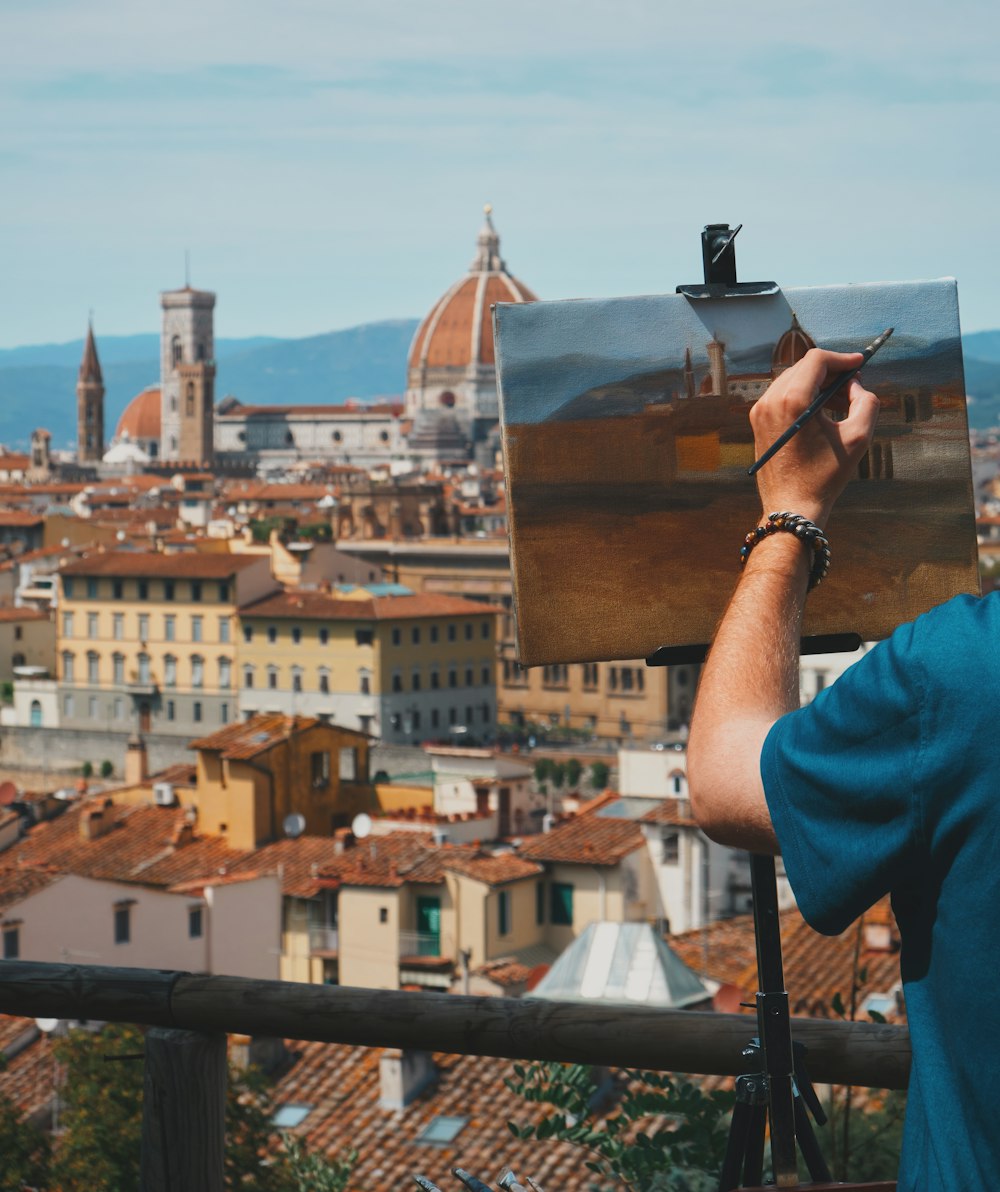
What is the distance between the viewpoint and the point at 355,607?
128ft

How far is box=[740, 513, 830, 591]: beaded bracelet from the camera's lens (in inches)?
57.0

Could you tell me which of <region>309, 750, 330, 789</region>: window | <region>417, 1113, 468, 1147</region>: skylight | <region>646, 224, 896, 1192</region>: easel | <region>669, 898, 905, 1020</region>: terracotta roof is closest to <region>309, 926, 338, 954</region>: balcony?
<region>669, 898, 905, 1020</region>: terracotta roof

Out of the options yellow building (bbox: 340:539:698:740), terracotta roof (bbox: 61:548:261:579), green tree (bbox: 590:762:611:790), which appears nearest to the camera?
green tree (bbox: 590:762:611:790)

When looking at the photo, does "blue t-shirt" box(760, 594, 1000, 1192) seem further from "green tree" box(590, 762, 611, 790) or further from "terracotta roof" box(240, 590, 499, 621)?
"terracotta roof" box(240, 590, 499, 621)

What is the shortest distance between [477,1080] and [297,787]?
39.3 feet

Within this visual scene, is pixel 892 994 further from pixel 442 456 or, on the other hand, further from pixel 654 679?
pixel 442 456

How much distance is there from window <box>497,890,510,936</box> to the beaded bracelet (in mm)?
17355

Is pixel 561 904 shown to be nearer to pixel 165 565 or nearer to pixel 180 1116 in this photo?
pixel 180 1116

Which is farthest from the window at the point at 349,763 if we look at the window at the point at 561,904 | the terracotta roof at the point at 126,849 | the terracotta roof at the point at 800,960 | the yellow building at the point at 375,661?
the yellow building at the point at 375,661

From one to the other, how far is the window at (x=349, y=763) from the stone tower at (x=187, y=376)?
2801 inches

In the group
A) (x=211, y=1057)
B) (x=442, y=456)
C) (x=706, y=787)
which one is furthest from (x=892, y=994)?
(x=442, y=456)

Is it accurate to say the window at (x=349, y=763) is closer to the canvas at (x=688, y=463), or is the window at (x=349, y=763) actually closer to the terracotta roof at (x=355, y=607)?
the terracotta roof at (x=355, y=607)

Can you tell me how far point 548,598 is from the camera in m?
1.85

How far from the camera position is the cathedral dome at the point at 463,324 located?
9931 centimetres
